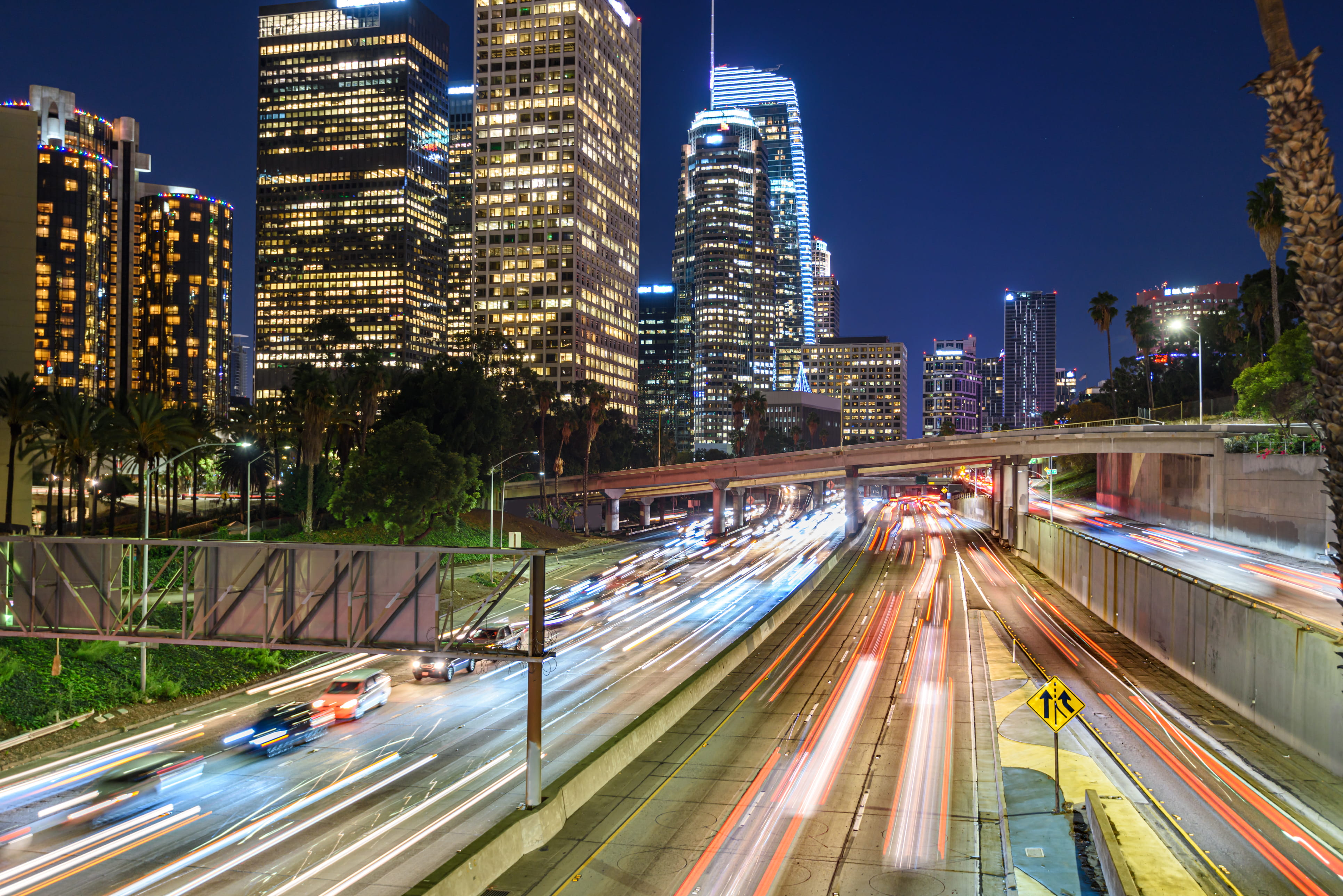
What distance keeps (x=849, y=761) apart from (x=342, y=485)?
53.4m

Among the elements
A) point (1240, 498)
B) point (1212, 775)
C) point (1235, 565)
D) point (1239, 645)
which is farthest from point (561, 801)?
point (1240, 498)

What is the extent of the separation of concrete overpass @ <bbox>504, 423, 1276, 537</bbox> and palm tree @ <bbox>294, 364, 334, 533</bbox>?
40200mm

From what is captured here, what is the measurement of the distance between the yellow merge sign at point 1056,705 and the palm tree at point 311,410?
204ft

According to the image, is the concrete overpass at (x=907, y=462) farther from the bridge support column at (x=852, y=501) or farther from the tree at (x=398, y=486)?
the tree at (x=398, y=486)

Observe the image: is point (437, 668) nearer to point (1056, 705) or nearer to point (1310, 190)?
point (1056, 705)

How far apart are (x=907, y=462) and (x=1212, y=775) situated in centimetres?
8390

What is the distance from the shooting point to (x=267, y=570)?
21.5 metres

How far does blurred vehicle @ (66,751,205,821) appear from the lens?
835 inches

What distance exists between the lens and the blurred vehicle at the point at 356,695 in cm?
2945

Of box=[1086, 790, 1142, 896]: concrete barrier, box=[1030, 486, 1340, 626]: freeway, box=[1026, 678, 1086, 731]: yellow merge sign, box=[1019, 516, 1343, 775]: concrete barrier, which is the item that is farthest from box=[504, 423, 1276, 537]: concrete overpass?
box=[1086, 790, 1142, 896]: concrete barrier

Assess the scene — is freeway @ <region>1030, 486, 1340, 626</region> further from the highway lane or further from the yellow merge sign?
the yellow merge sign

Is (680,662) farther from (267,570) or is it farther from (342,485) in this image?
(342,485)

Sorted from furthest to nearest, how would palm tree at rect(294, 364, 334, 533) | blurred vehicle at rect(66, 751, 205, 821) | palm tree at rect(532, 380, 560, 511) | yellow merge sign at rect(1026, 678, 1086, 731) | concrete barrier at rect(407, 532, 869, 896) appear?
palm tree at rect(532, 380, 560, 511), palm tree at rect(294, 364, 334, 533), blurred vehicle at rect(66, 751, 205, 821), yellow merge sign at rect(1026, 678, 1086, 731), concrete barrier at rect(407, 532, 869, 896)

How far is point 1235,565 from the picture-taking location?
50.5 m
